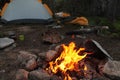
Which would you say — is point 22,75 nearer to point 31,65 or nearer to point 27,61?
point 31,65

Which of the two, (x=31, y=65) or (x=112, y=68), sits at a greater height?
Result: (x=31, y=65)

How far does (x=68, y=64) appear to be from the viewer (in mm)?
5855

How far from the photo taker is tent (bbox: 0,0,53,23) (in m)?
11.1

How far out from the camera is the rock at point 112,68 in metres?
5.96

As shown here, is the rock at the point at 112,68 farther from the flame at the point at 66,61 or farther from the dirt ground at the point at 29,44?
the dirt ground at the point at 29,44

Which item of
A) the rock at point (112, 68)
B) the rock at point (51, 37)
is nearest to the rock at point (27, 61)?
the rock at point (112, 68)

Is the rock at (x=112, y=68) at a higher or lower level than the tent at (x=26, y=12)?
lower

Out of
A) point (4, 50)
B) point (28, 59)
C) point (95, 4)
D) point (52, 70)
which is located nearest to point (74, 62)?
point (52, 70)

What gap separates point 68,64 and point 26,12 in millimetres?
5936

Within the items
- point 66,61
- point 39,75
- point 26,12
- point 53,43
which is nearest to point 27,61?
point 39,75

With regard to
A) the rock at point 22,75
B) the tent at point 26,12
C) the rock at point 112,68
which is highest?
the tent at point 26,12

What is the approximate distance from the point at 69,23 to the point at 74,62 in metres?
4.88

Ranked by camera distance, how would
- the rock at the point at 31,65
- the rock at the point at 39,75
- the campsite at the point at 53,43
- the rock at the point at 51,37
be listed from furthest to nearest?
the rock at the point at 51,37
the rock at the point at 31,65
the campsite at the point at 53,43
the rock at the point at 39,75

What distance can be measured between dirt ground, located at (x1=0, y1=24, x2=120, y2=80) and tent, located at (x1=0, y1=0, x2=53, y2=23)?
18.3 inches
